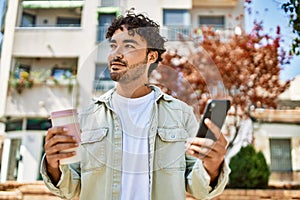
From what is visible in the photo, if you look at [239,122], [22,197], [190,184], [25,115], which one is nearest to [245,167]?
[239,122]

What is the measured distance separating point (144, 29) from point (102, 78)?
10 centimetres

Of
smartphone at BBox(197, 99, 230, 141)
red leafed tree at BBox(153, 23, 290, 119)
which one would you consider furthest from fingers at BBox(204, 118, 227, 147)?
red leafed tree at BBox(153, 23, 290, 119)

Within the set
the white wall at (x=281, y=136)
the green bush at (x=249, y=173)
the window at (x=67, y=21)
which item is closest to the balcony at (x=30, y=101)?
the window at (x=67, y=21)

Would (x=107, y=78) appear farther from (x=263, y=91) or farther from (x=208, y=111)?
(x=263, y=91)

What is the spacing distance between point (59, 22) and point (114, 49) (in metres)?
3.84

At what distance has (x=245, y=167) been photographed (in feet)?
6.93

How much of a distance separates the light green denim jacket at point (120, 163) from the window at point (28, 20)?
384 centimetres

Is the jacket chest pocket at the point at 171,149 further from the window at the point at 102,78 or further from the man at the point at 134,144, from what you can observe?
the window at the point at 102,78

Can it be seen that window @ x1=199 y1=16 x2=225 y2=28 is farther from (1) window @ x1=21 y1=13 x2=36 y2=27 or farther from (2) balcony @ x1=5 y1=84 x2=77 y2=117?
(1) window @ x1=21 y1=13 x2=36 y2=27

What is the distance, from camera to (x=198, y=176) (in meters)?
0.44

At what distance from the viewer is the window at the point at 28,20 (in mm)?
3949

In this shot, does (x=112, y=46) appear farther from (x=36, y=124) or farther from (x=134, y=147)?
(x=36, y=124)

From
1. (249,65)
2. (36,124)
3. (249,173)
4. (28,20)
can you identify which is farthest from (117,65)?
(28,20)

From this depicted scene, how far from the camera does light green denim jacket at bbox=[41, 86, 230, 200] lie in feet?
1.46
